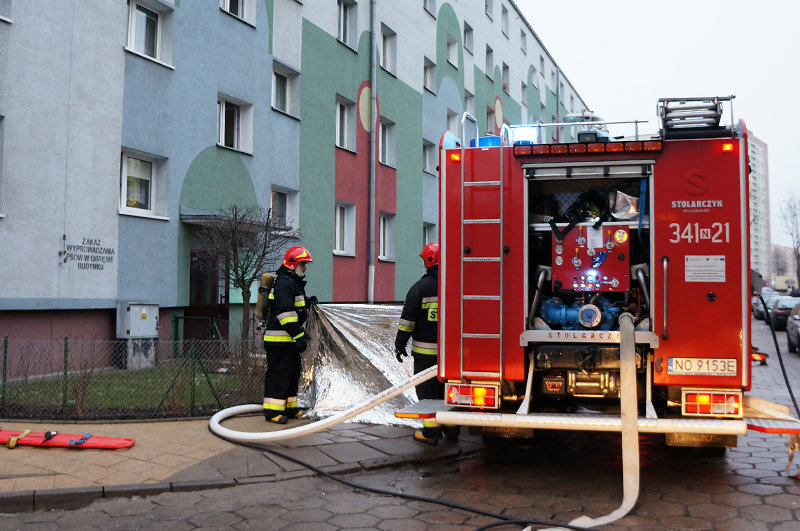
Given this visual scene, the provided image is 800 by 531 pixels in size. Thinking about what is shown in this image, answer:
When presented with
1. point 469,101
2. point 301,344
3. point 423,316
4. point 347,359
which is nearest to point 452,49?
point 469,101

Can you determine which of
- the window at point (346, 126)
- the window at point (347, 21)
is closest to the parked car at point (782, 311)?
the window at point (346, 126)

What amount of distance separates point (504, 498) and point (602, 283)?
1972mm

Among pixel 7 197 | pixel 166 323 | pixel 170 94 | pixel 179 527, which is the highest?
pixel 170 94

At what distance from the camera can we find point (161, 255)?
1259cm

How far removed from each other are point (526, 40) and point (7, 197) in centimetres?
2958

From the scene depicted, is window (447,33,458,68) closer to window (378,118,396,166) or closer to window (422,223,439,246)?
window (378,118,396,166)

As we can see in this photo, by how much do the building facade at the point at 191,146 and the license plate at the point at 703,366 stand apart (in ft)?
30.7

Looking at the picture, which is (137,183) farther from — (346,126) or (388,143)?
(388,143)

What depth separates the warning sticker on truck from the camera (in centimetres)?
502

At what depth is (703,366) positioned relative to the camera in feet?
16.4

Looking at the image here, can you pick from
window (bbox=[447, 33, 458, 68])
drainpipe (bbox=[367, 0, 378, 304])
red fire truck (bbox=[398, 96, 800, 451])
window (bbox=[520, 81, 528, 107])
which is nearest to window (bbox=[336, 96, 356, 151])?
drainpipe (bbox=[367, 0, 378, 304])

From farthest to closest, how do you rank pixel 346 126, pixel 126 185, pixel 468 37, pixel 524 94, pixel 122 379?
pixel 524 94, pixel 468 37, pixel 346 126, pixel 126 185, pixel 122 379

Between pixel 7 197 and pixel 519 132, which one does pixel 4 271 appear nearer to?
pixel 7 197

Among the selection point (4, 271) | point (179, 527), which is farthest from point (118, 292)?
point (179, 527)
